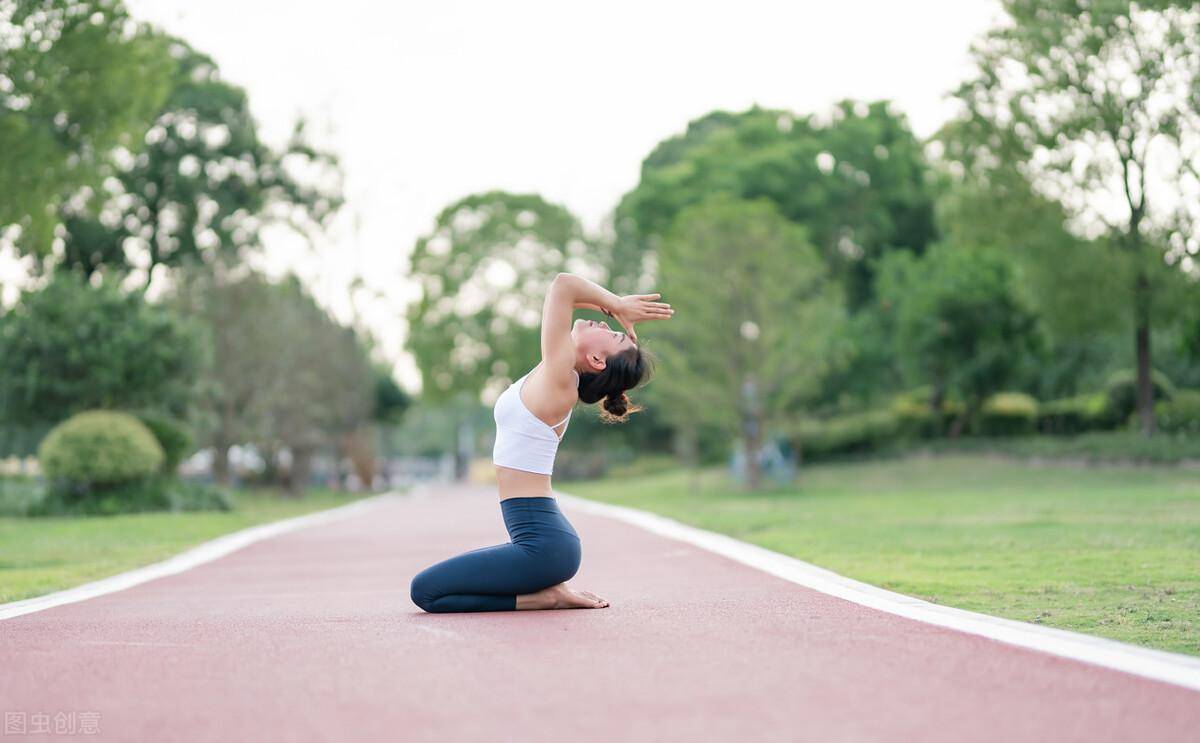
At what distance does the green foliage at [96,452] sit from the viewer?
973 inches

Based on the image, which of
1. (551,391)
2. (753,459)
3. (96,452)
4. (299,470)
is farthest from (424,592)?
(299,470)

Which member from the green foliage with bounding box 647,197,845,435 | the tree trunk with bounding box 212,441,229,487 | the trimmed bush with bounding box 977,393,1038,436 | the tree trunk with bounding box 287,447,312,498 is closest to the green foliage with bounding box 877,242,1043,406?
the trimmed bush with bounding box 977,393,1038,436

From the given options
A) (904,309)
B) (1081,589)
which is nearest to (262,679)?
(1081,589)

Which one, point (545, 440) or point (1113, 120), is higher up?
point (1113, 120)

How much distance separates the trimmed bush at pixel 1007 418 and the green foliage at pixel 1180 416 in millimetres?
4984

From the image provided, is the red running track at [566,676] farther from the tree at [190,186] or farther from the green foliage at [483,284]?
the green foliage at [483,284]

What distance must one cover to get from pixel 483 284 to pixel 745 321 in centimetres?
3038

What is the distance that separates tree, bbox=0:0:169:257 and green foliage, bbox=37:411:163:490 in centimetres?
364

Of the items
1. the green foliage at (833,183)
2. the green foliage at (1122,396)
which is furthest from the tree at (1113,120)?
the green foliage at (833,183)

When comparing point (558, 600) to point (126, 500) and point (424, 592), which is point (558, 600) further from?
point (126, 500)

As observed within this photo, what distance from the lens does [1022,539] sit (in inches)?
538

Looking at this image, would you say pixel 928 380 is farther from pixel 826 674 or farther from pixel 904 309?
pixel 826 674

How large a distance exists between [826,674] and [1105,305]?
2983 centimetres

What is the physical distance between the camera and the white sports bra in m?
7.10
